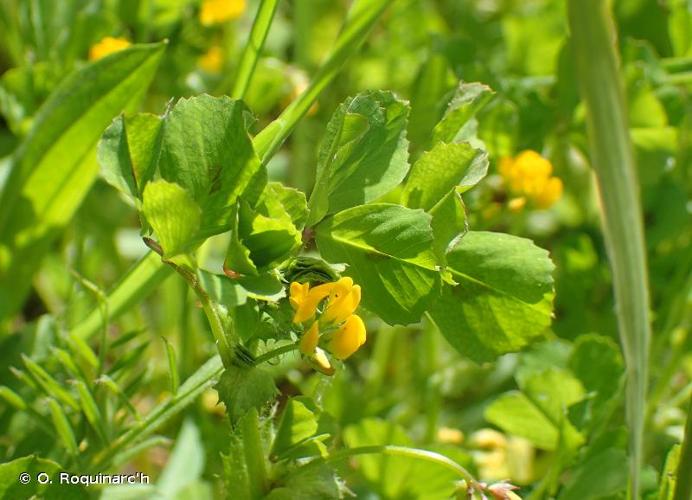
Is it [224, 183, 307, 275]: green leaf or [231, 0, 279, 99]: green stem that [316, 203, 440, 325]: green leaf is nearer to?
[224, 183, 307, 275]: green leaf

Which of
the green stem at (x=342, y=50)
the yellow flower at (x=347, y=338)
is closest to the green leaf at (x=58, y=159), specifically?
the green stem at (x=342, y=50)

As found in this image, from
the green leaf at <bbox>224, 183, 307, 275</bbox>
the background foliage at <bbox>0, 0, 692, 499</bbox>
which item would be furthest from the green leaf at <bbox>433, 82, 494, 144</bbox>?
the green leaf at <bbox>224, 183, 307, 275</bbox>

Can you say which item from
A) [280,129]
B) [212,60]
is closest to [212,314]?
[280,129]

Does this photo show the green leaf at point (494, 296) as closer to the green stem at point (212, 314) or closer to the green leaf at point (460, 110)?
the green leaf at point (460, 110)

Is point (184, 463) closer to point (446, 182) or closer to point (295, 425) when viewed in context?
point (295, 425)

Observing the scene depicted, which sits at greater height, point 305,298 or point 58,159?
point 58,159

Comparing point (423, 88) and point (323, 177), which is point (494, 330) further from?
point (423, 88)
